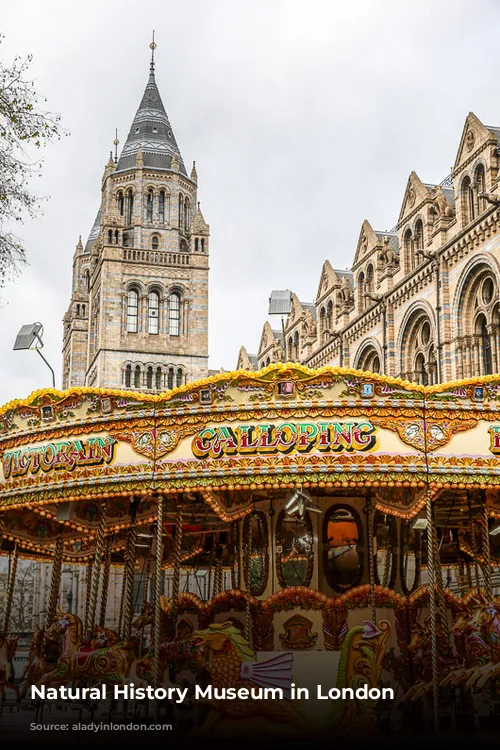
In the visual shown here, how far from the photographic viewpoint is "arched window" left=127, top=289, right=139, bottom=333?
247ft

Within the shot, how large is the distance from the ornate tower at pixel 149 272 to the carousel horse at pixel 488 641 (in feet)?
191

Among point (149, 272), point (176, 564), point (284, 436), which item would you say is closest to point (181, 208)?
point (149, 272)

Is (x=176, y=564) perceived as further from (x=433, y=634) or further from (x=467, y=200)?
(x=467, y=200)

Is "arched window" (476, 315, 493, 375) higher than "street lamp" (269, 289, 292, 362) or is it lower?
higher

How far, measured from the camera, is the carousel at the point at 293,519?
14453 millimetres

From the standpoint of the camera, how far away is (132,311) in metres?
75.9

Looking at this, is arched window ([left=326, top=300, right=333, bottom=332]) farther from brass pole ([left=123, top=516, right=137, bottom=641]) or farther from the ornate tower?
brass pole ([left=123, top=516, right=137, bottom=641])

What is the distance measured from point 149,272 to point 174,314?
3882mm

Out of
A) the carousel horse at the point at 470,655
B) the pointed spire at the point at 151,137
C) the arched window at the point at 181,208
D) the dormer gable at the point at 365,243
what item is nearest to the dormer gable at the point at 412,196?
the dormer gable at the point at 365,243

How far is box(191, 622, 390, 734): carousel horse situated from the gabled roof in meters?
68.3

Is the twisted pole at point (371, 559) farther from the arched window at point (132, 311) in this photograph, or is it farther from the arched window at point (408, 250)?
the arched window at point (132, 311)

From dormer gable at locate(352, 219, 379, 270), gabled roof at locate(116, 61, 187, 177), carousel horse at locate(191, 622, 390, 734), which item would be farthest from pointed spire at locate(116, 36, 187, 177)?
carousel horse at locate(191, 622, 390, 734)

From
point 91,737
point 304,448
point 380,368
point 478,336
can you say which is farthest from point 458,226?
point 91,737

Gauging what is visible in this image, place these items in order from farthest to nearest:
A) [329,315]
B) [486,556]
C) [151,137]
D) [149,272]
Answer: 1. [151,137]
2. [149,272]
3. [329,315]
4. [486,556]
